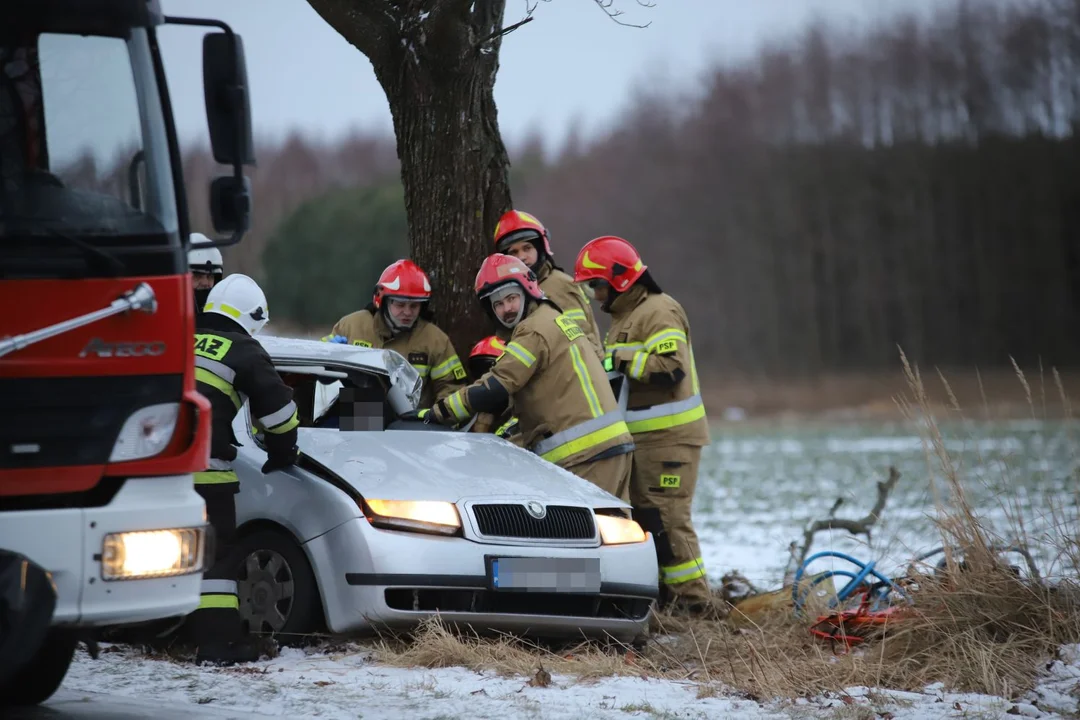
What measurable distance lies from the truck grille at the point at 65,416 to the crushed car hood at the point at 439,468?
1.83 meters

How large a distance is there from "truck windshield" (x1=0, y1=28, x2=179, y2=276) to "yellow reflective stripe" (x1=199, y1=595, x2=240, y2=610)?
1954 millimetres

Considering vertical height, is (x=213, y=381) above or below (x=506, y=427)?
above

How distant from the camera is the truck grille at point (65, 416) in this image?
4.16m

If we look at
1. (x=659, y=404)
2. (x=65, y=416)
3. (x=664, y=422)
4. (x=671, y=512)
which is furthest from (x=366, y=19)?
(x=65, y=416)

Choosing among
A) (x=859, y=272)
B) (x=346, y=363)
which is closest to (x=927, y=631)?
(x=346, y=363)

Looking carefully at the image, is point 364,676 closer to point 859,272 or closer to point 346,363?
point 346,363

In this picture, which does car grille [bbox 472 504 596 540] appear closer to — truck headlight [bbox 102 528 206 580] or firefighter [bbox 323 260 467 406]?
truck headlight [bbox 102 528 206 580]

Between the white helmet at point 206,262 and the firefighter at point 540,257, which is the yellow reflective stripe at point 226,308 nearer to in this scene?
the white helmet at point 206,262

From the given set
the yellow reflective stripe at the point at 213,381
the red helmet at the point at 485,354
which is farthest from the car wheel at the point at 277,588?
the red helmet at the point at 485,354

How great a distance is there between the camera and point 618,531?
21.4 feet

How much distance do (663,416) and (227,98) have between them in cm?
417

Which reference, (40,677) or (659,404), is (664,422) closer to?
(659,404)

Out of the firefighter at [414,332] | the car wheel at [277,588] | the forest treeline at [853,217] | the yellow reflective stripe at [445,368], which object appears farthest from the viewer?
the forest treeline at [853,217]

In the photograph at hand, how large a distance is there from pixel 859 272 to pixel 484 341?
164ft
